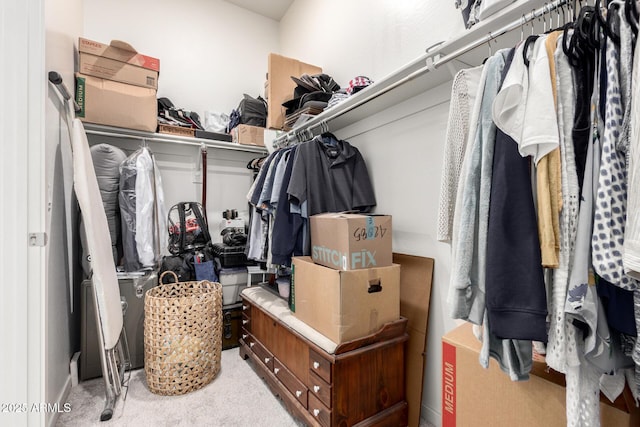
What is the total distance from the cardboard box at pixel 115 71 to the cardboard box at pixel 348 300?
210 cm

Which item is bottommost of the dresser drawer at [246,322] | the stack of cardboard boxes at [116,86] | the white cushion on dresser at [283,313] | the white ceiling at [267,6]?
the dresser drawer at [246,322]

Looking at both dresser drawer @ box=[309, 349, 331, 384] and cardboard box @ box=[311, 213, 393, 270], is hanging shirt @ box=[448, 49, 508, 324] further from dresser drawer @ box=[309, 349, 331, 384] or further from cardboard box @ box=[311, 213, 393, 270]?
dresser drawer @ box=[309, 349, 331, 384]

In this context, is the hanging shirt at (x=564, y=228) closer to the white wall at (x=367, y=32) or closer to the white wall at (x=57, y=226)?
the white wall at (x=367, y=32)

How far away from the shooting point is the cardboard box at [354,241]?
1409 millimetres

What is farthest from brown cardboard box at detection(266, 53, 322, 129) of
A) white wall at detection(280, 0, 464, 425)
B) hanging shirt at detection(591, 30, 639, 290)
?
hanging shirt at detection(591, 30, 639, 290)

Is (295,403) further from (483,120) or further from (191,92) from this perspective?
(191,92)

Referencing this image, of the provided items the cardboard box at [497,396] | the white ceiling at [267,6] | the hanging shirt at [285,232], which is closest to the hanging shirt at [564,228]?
the cardboard box at [497,396]

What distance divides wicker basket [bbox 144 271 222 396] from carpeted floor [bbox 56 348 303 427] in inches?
3.1

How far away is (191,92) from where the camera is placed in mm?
3066

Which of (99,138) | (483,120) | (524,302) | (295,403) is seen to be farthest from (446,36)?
(99,138)
